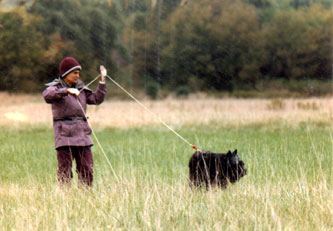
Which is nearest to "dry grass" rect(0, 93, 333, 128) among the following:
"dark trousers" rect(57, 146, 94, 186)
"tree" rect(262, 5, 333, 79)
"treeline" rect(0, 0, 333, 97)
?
"treeline" rect(0, 0, 333, 97)

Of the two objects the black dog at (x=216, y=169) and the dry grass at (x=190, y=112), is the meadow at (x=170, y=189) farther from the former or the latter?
the dry grass at (x=190, y=112)

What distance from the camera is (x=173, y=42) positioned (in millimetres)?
27781

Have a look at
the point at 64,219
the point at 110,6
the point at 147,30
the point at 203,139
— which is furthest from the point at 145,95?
the point at 64,219

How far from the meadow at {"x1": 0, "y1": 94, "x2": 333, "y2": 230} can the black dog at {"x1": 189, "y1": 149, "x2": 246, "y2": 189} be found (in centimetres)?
13

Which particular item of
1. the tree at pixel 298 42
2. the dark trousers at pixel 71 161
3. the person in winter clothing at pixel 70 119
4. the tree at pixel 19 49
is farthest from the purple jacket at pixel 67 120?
the tree at pixel 298 42

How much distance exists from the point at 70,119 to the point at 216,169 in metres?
1.90

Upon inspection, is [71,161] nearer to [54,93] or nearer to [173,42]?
[54,93]

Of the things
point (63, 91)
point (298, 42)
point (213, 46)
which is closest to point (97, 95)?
point (63, 91)

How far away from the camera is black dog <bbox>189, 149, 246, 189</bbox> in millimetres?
6062

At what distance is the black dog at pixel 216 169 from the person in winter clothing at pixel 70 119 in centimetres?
135

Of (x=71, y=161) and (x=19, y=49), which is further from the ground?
(x=19, y=49)

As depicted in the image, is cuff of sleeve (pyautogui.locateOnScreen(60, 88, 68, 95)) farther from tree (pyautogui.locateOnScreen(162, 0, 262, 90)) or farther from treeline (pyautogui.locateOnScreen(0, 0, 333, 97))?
tree (pyautogui.locateOnScreen(162, 0, 262, 90))

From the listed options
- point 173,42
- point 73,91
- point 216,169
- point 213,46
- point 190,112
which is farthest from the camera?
point 173,42

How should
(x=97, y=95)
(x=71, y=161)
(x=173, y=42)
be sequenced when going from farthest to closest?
(x=173, y=42)
(x=97, y=95)
(x=71, y=161)
